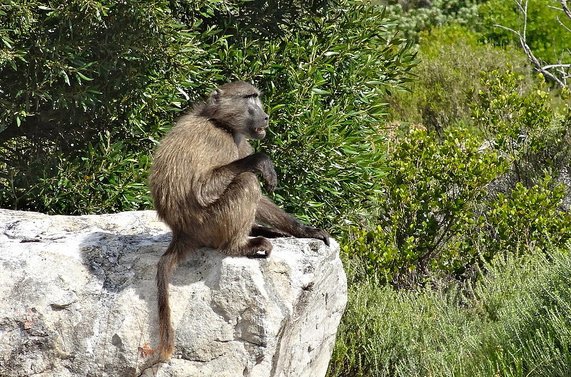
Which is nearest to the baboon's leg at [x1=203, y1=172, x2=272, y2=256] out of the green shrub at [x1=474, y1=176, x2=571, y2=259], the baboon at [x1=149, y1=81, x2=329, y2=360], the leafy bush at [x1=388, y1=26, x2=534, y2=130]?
the baboon at [x1=149, y1=81, x2=329, y2=360]

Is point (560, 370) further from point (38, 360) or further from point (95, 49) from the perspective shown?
point (95, 49)

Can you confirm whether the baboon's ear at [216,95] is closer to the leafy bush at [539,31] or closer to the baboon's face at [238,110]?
the baboon's face at [238,110]

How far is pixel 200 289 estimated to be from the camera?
15.7 feet

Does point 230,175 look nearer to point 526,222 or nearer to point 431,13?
point 526,222

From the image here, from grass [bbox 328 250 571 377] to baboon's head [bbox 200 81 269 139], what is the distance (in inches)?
68.8

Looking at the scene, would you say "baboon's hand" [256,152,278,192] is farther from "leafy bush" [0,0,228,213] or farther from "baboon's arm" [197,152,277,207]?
"leafy bush" [0,0,228,213]

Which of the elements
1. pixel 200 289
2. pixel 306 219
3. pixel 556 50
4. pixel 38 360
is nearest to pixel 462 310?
pixel 306 219

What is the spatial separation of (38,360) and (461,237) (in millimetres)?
4011

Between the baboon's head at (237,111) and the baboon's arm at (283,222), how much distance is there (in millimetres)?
433

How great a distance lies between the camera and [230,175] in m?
4.80

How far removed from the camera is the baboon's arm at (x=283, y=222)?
207 inches

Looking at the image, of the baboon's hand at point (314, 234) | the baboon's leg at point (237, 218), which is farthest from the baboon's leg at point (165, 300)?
the baboon's hand at point (314, 234)

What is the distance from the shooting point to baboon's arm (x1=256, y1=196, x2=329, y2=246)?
17.3ft

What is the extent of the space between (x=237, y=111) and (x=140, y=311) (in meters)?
1.30
